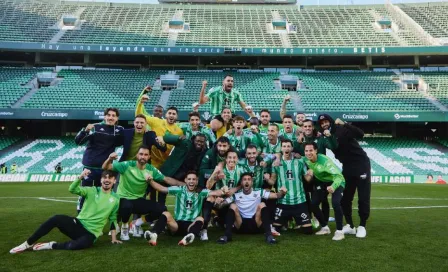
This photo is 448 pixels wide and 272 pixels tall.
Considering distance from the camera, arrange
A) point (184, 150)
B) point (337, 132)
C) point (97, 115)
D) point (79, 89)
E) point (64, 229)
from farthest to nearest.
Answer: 1. point (79, 89)
2. point (97, 115)
3. point (184, 150)
4. point (337, 132)
5. point (64, 229)

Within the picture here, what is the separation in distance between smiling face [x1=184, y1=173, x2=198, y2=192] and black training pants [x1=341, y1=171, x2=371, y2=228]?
108 inches

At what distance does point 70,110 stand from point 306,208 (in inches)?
1012

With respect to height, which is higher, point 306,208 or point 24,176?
point 306,208

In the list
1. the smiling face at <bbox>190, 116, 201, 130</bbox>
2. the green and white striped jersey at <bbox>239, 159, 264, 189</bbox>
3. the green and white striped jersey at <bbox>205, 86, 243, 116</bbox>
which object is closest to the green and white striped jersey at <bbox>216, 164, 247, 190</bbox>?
the green and white striped jersey at <bbox>239, 159, 264, 189</bbox>

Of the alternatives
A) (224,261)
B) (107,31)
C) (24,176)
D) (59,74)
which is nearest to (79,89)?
(59,74)

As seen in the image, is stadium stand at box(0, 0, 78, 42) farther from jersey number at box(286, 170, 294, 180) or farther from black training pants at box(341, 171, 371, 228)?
black training pants at box(341, 171, 371, 228)

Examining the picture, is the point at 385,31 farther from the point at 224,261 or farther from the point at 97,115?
the point at 224,261

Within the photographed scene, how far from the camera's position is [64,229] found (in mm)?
5148

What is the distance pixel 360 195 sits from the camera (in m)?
6.38

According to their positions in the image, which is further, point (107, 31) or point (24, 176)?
point (107, 31)

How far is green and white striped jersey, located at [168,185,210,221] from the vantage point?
6121 millimetres

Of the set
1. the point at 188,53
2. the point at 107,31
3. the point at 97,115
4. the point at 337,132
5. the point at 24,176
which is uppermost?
the point at 107,31

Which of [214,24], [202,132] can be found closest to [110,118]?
[202,132]

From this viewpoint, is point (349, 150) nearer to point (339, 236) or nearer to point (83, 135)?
point (339, 236)
